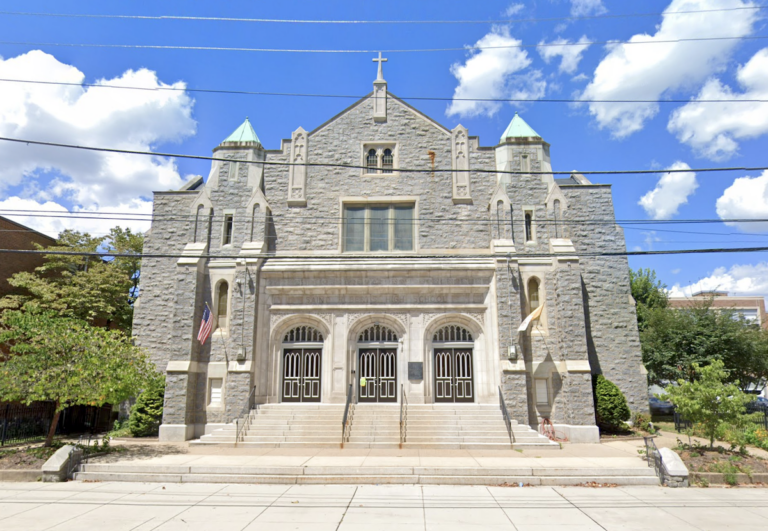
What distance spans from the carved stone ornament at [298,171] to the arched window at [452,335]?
7376 mm

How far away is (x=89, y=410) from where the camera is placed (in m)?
21.9

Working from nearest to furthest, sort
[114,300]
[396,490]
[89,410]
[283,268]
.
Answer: [396,490]
[283,268]
[89,410]
[114,300]

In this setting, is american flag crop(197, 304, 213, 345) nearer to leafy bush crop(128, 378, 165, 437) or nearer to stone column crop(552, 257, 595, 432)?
leafy bush crop(128, 378, 165, 437)

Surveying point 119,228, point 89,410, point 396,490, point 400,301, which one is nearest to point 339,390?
point 400,301

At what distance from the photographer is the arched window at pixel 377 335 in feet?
62.5

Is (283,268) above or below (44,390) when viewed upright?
above

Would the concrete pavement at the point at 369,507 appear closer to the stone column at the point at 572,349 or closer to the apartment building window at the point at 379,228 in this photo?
the stone column at the point at 572,349

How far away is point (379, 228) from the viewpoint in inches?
799

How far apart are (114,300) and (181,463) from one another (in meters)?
13.8

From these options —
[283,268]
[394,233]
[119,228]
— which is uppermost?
[119,228]

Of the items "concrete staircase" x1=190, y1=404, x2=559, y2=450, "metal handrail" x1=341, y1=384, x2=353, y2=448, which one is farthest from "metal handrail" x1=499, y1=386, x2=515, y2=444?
"metal handrail" x1=341, y1=384, x2=353, y2=448

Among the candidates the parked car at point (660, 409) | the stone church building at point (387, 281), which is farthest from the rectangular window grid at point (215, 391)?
the parked car at point (660, 409)

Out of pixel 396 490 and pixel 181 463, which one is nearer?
pixel 396 490

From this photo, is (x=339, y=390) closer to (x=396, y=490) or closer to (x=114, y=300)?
(x=396, y=490)
